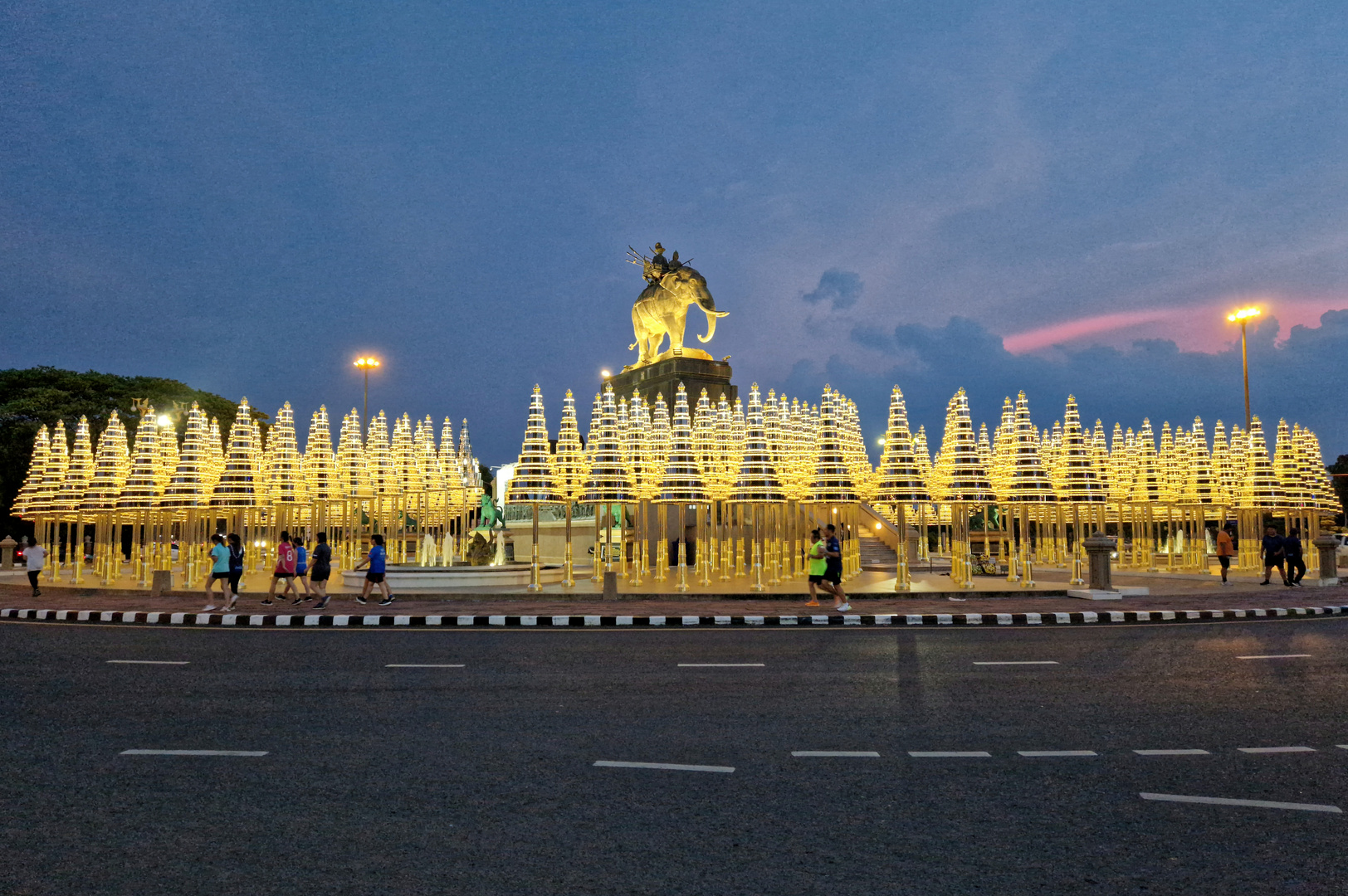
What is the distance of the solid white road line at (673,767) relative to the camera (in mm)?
7320

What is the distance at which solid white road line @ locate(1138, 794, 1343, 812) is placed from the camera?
20.9ft

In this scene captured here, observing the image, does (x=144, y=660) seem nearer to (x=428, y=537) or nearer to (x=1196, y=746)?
(x=1196, y=746)

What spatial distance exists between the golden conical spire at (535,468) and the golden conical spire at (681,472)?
3.43 m

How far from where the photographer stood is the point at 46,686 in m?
11.0

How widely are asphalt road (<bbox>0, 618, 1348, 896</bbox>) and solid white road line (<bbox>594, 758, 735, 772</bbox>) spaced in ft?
0.22

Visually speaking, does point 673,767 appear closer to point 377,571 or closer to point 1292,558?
point 377,571

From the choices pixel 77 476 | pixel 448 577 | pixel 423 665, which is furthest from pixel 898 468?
pixel 77 476

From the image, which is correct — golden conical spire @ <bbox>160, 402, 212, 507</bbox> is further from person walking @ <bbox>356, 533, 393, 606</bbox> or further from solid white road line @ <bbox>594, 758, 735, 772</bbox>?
solid white road line @ <bbox>594, 758, 735, 772</bbox>

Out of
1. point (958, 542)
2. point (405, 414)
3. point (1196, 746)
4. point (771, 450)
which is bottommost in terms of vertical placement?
point (1196, 746)

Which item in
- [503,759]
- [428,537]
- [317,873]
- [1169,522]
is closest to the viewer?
[317,873]

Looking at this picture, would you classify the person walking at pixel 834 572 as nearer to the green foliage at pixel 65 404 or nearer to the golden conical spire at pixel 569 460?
the golden conical spire at pixel 569 460

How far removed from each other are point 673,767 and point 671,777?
287 mm

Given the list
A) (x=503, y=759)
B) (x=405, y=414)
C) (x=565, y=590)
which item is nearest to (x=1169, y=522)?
(x=565, y=590)

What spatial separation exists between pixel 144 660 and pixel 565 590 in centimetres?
1267
